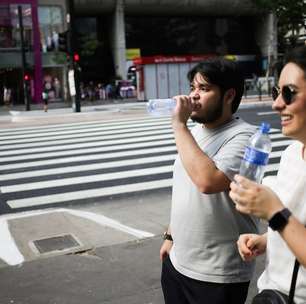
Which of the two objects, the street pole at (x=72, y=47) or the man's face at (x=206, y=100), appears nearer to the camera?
the man's face at (x=206, y=100)

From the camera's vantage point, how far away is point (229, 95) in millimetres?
2520

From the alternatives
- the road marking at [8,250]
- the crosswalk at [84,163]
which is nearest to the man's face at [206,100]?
the road marking at [8,250]

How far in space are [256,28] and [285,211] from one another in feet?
175

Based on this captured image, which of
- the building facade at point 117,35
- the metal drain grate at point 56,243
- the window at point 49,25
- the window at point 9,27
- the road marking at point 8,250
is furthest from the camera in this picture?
the window at point 49,25

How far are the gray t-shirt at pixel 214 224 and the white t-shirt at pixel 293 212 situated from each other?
41 centimetres

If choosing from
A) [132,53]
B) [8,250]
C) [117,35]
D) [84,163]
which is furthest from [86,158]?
[132,53]

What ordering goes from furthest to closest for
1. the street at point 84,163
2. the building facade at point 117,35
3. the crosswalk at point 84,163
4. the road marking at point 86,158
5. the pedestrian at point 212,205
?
the building facade at point 117,35 → the road marking at point 86,158 → the crosswalk at point 84,163 → the street at point 84,163 → the pedestrian at point 212,205

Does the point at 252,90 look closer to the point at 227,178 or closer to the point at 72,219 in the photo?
the point at 72,219

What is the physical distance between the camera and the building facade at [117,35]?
38.1 metres

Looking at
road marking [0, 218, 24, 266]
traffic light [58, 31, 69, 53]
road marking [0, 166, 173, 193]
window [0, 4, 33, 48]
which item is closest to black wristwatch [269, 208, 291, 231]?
road marking [0, 218, 24, 266]

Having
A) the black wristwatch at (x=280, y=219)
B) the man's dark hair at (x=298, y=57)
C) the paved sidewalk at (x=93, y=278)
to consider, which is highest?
the man's dark hair at (x=298, y=57)

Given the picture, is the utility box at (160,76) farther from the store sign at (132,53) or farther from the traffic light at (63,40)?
the store sign at (132,53)

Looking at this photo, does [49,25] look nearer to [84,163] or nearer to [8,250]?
[84,163]

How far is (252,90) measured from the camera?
1549 inches
